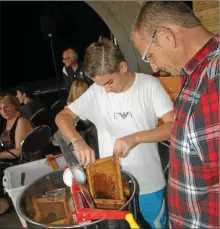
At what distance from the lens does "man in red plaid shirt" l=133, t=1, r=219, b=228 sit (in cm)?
84

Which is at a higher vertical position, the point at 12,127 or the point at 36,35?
the point at 36,35

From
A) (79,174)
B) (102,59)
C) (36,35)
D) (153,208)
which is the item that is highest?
(36,35)

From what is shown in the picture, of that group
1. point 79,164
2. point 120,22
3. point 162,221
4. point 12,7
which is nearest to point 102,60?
point 79,164

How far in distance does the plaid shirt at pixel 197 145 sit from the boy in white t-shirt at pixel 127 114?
48 centimetres

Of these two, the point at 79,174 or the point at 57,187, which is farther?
the point at 57,187

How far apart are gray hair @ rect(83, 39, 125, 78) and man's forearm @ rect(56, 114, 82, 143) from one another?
0.34m

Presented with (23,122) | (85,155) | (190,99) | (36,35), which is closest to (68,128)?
(85,155)

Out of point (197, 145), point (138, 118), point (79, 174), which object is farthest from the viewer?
point (138, 118)

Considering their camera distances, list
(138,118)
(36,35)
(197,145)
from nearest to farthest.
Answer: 1. (197,145)
2. (138,118)
3. (36,35)

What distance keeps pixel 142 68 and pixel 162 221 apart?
2949 mm

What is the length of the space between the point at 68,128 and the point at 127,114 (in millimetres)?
348

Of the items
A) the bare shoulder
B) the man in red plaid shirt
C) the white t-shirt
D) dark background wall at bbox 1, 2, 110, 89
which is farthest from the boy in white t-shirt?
dark background wall at bbox 1, 2, 110, 89

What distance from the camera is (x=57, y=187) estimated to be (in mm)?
1670

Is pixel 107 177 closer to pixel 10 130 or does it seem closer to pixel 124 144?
pixel 124 144
